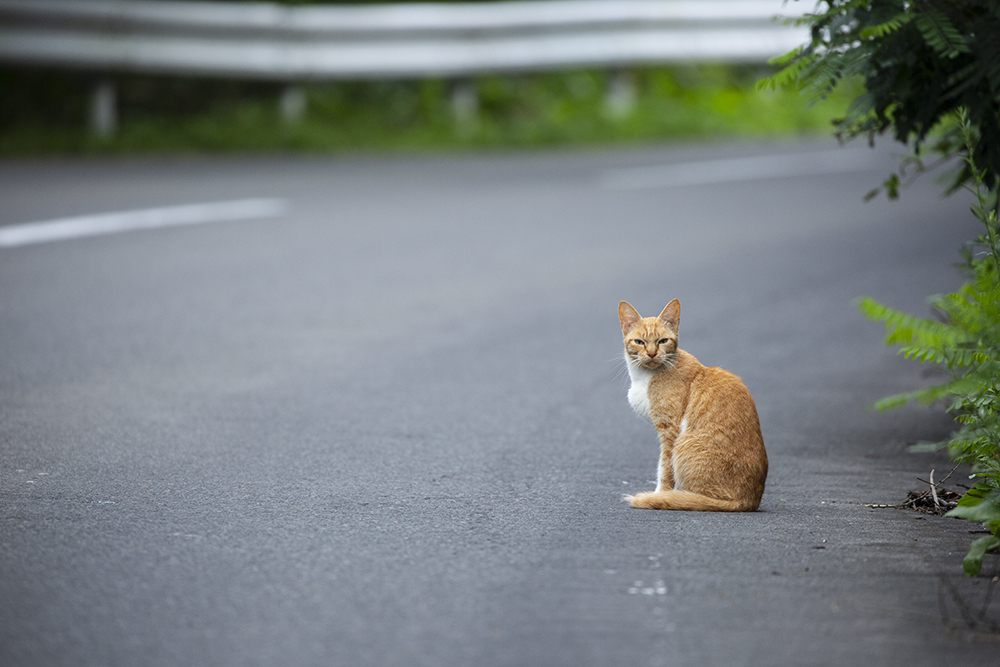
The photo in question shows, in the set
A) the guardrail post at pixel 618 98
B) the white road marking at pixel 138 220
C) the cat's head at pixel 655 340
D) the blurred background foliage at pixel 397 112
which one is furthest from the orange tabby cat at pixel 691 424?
the guardrail post at pixel 618 98

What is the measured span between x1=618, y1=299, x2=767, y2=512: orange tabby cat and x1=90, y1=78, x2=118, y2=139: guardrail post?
31.7 feet

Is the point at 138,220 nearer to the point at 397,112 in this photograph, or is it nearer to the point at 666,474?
the point at 397,112

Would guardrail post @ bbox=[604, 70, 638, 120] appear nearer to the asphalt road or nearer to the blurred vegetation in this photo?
the blurred vegetation

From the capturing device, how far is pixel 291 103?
14.1 metres

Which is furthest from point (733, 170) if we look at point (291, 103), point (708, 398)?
point (708, 398)

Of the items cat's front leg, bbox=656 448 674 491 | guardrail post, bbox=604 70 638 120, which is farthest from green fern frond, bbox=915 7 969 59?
guardrail post, bbox=604 70 638 120

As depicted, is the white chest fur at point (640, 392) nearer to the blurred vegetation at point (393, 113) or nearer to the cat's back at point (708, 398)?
the cat's back at point (708, 398)

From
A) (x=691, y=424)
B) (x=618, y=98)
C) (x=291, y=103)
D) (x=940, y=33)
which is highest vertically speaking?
(x=618, y=98)

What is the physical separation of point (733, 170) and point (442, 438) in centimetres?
903

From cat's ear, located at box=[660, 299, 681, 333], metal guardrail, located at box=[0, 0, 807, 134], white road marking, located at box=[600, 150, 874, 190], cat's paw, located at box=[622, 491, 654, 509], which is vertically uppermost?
metal guardrail, located at box=[0, 0, 807, 134]

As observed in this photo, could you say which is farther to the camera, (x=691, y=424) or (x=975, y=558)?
(x=691, y=424)

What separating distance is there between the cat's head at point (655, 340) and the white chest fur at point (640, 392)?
3 cm

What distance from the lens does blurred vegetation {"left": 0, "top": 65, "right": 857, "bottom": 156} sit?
1266 centimetres

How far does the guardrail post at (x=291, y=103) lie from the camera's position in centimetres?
1412
